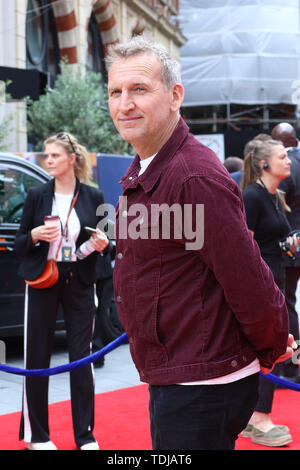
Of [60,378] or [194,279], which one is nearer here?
[194,279]

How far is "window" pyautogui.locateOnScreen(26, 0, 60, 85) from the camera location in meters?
20.5

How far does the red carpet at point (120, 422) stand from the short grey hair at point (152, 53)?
9.58 ft

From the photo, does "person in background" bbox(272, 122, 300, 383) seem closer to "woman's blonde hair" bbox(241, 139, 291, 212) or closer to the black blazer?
"woman's blonde hair" bbox(241, 139, 291, 212)

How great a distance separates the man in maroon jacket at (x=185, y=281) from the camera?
2.20 m

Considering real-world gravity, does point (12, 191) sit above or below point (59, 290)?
above

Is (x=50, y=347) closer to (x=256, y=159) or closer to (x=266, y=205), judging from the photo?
(x=266, y=205)

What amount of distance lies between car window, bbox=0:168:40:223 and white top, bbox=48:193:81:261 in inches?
102

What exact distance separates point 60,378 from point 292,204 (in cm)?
256

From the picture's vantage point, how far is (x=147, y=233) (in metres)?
2.29

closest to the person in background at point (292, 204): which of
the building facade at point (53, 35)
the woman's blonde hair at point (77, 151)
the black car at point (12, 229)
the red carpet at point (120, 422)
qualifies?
the red carpet at point (120, 422)

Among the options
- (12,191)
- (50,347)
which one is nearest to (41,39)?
(12,191)

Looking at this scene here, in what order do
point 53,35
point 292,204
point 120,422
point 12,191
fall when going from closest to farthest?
point 120,422 < point 292,204 < point 12,191 < point 53,35

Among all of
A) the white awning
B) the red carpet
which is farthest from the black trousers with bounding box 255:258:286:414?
the white awning

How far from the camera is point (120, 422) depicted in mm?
5344
